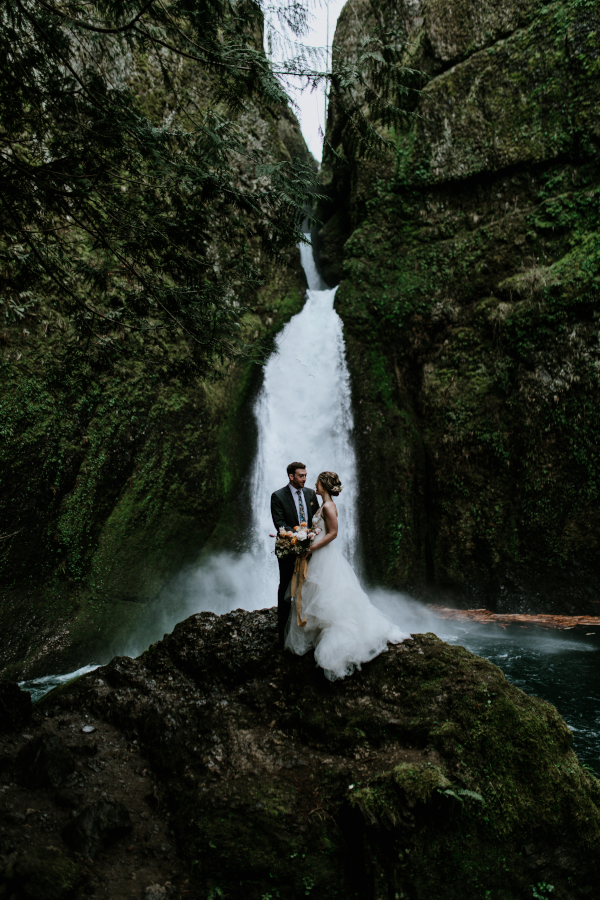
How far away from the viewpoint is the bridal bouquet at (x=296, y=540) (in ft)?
13.5

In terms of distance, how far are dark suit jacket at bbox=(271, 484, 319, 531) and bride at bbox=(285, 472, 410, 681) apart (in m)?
0.27

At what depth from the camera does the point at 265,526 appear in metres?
11.0

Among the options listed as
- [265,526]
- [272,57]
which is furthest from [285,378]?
[272,57]

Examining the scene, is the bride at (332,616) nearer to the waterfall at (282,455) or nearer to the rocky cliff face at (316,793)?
the rocky cliff face at (316,793)

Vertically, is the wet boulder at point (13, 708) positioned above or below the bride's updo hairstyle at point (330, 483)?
below

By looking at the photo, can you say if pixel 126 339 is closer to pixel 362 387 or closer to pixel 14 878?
pixel 362 387

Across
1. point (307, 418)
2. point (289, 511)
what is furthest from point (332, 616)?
point (307, 418)

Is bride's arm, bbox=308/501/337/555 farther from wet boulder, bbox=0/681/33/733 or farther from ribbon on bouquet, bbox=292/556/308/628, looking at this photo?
wet boulder, bbox=0/681/33/733

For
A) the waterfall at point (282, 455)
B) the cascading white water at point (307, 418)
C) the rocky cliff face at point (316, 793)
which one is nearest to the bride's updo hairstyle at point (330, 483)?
the rocky cliff face at point (316, 793)

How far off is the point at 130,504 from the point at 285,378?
17.1ft

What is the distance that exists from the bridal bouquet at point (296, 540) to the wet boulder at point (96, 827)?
6.68 ft

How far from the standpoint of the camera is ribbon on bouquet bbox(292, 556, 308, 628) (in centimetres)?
410

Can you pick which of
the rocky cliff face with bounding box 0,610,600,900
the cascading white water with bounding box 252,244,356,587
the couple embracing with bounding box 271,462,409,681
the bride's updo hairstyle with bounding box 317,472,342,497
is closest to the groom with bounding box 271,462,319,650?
the couple embracing with bounding box 271,462,409,681

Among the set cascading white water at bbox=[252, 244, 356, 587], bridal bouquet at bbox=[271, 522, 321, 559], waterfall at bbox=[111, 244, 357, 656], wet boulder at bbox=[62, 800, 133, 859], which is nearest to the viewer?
wet boulder at bbox=[62, 800, 133, 859]
